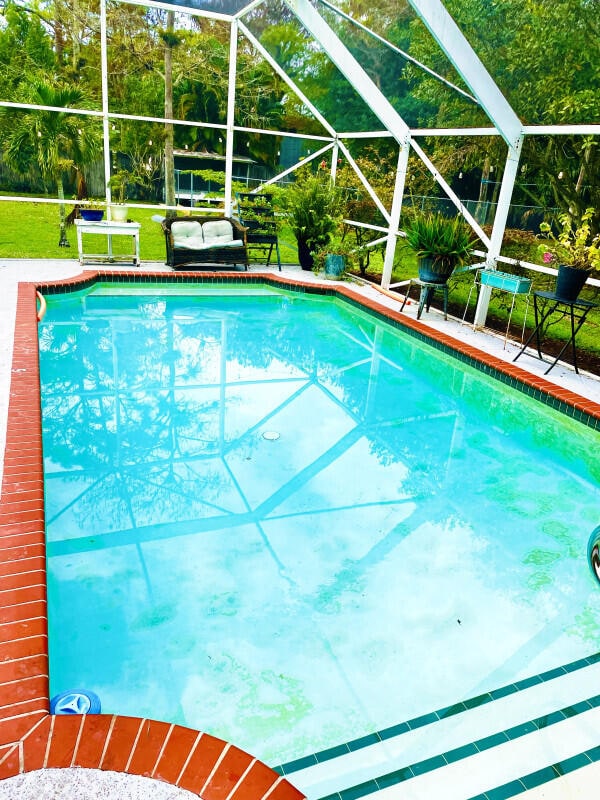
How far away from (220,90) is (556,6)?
Answer: 977 centimetres

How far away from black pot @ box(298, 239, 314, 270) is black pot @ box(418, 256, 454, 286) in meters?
2.97

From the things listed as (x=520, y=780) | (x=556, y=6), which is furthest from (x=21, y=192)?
(x=520, y=780)

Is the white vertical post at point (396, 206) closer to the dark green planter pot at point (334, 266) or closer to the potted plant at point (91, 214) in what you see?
the dark green planter pot at point (334, 266)

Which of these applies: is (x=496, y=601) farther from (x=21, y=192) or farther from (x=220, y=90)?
(x=220, y=90)

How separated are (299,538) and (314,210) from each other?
7.07m

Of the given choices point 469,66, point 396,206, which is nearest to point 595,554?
point 469,66

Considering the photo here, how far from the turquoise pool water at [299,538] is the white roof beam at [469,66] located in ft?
8.91

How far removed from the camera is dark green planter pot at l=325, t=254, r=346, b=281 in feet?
31.1

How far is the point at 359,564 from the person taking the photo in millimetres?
3162

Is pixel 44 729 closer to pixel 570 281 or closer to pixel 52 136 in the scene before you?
pixel 570 281

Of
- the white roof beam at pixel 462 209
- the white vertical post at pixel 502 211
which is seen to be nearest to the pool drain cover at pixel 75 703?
the white vertical post at pixel 502 211

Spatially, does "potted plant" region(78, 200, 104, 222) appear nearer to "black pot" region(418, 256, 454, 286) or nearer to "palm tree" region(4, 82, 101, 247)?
"palm tree" region(4, 82, 101, 247)

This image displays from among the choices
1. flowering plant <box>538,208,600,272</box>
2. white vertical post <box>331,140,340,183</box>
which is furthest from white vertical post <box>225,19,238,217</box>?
flowering plant <box>538,208,600,272</box>

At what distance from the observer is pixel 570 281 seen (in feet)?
18.6
